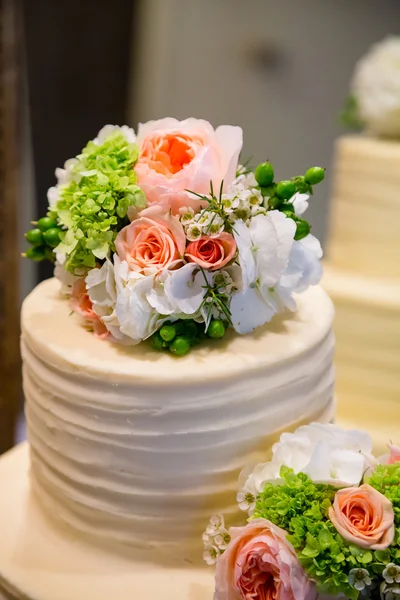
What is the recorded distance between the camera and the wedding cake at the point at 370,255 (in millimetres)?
1462

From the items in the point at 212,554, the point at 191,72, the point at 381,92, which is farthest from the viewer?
the point at 191,72

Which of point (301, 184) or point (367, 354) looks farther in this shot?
point (367, 354)

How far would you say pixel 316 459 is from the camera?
82cm

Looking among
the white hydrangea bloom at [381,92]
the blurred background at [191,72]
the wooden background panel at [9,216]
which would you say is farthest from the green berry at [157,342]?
the blurred background at [191,72]

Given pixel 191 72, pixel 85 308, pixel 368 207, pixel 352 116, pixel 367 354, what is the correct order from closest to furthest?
pixel 85 308, pixel 367 354, pixel 368 207, pixel 352 116, pixel 191 72

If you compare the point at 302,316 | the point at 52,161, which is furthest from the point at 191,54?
the point at 302,316

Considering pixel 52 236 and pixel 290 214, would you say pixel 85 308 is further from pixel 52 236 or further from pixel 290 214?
pixel 290 214

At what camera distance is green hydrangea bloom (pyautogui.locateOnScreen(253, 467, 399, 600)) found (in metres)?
0.75

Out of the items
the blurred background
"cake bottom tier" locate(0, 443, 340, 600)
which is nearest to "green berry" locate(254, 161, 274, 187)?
"cake bottom tier" locate(0, 443, 340, 600)

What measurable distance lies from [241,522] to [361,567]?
0.23 m

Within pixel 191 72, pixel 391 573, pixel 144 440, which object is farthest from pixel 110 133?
pixel 191 72

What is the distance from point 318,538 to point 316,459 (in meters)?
0.10

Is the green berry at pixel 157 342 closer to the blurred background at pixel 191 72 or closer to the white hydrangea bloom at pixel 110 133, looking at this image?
the white hydrangea bloom at pixel 110 133

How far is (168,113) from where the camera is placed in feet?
9.51
